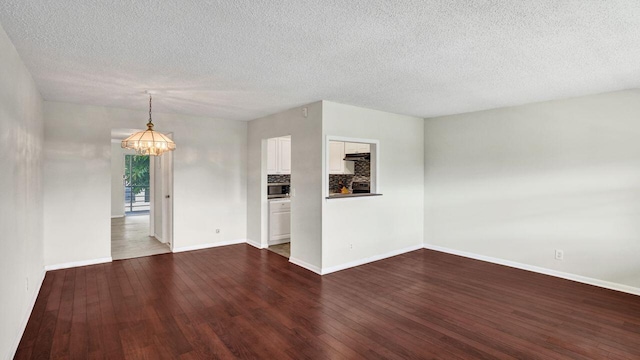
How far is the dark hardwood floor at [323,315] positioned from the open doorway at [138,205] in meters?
1.32

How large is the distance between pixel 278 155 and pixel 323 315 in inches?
155

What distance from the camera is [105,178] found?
4941 mm

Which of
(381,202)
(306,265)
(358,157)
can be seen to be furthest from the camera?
(358,157)

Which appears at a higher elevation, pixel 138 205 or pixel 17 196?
pixel 17 196

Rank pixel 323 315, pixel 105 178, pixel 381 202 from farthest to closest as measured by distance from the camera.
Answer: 1. pixel 381 202
2. pixel 105 178
3. pixel 323 315

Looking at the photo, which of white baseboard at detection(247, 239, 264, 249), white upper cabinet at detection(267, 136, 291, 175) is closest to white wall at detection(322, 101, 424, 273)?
white baseboard at detection(247, 239, 264, 249)

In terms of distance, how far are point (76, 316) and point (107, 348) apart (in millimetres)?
879

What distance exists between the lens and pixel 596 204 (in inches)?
161

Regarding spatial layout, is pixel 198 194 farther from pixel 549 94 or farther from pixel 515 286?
pixel 549 94

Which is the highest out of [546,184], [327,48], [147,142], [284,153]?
[327,48]

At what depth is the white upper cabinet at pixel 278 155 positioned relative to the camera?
6465 millimetres

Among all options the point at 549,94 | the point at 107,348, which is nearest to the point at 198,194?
the point at 107,348

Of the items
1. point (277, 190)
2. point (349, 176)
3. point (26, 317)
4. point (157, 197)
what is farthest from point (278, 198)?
point (26, 317)

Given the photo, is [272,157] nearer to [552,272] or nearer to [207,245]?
[207,245]
